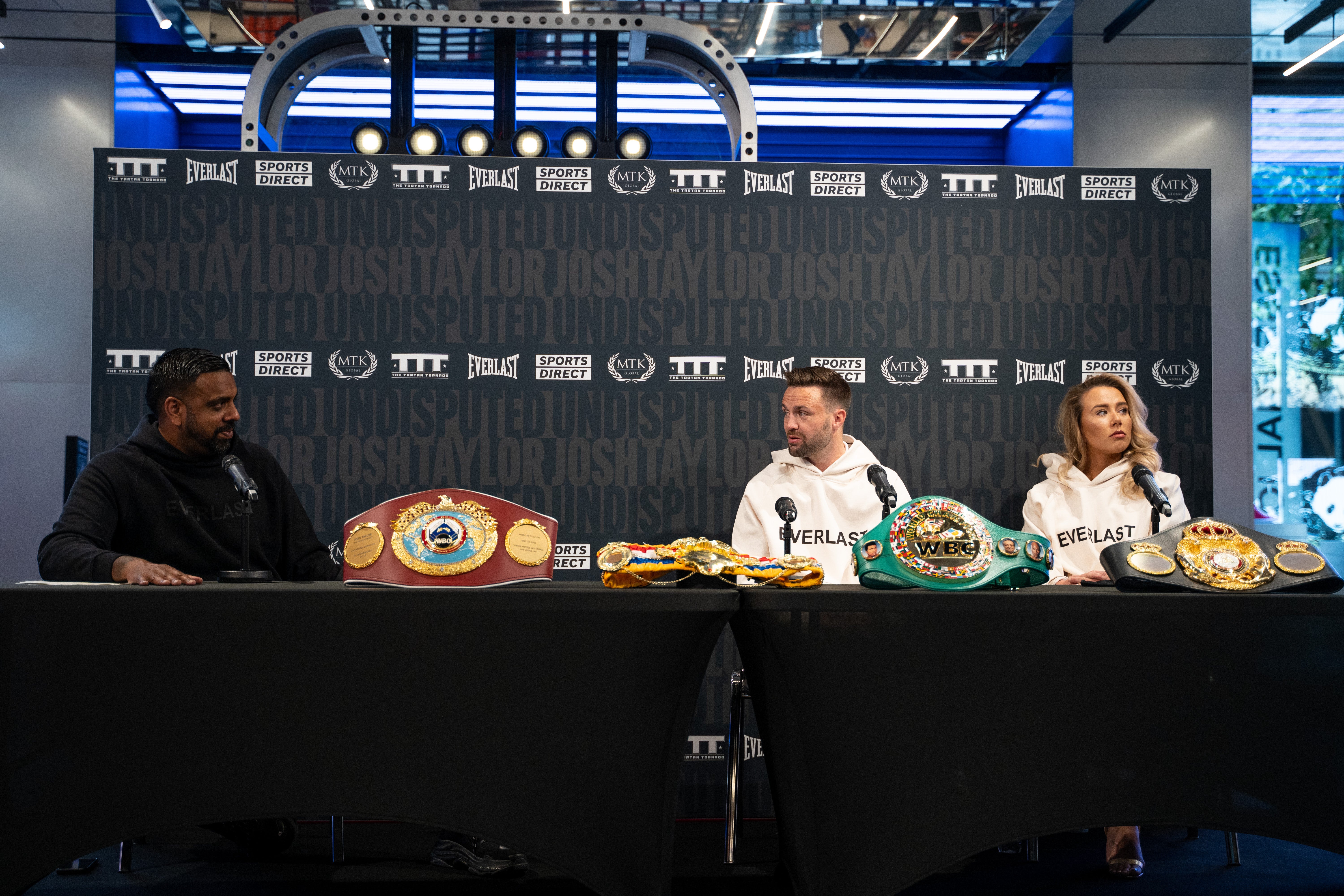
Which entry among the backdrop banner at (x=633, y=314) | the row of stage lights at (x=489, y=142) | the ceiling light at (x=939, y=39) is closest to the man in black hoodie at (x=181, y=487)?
the backdrop banner at (x=633, y=314)

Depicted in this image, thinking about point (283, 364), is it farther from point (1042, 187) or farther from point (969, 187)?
point (1042, 187)

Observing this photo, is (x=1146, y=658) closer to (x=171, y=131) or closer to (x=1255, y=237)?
(x=1255, y=237)

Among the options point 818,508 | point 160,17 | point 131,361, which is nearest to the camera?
point 818,508

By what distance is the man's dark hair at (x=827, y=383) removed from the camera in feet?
11.2

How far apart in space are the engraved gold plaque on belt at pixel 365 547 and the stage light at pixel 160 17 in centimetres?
337

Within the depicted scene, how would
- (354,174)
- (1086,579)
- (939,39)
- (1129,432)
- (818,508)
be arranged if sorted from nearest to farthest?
1. (1086,579)
2. (1129,432)
3. (818,508)
4. (354,174)
5. (939,39)

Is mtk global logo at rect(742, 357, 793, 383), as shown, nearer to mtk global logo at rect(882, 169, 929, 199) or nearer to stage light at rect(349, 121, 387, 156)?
mtk global logo at rect(882, 169, 929, 199)

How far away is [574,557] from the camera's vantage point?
3.66m

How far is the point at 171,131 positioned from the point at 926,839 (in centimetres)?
629

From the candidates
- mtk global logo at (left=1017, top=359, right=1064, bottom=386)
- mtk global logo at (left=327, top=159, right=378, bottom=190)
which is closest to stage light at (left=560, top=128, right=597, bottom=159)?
mtk global logo at (left=327, top=159, right=378, bottom=190)

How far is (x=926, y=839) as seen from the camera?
184cm

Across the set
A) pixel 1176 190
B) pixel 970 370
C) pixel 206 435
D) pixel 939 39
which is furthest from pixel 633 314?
pixel 939 39

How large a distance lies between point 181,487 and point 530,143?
181 centimetres

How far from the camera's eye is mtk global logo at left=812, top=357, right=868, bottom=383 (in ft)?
12.3
